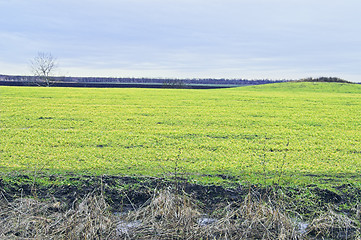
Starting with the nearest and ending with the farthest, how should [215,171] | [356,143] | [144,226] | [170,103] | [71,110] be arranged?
1. [144,226]
2. [215,171]
3. [356,143]
4. [71,110]
5. [170,103]

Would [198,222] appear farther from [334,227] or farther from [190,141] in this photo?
[190,141]

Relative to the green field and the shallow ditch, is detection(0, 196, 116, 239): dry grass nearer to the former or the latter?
the shallow ditch

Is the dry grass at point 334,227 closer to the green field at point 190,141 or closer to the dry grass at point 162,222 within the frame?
the dry grass at point 162,222

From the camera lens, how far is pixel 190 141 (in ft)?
25.7

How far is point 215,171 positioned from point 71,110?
29.2 feet

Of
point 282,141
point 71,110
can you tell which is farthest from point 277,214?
point 71,110

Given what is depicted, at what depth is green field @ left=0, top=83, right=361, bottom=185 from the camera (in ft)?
18.5

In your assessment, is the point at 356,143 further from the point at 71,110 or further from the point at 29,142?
the point at 71,110

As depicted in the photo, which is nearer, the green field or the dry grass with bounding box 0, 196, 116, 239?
the dry grass with bounding box 0, 196, 116, 239

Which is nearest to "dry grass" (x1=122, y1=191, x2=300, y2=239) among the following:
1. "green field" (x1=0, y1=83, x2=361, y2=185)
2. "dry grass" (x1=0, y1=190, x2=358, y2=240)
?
"dry grass" (x1=0, y1=190, x2=358, y2=240)

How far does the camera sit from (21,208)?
445 cm

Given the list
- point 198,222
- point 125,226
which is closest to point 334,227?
point 198,222

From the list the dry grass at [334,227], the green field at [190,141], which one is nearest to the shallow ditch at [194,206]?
the dry grass at [334,227]

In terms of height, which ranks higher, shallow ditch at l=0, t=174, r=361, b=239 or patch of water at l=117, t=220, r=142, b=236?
shallow ditch at l=0, t=174, r=361, b=239
